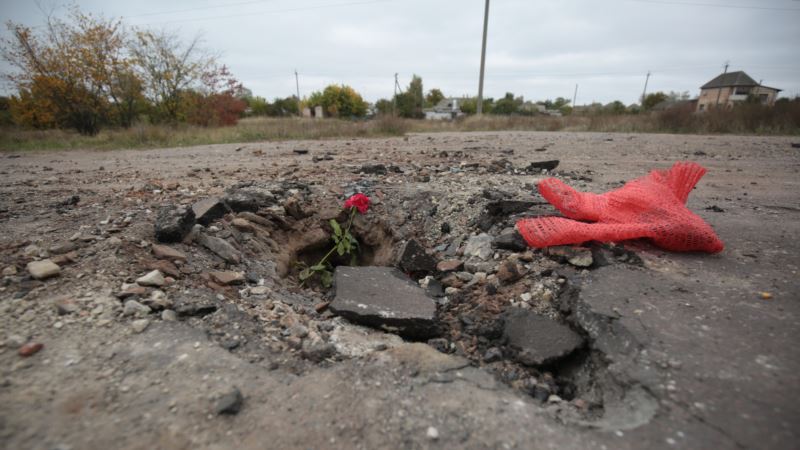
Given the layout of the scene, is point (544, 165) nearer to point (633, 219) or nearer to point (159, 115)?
point (633, 219)

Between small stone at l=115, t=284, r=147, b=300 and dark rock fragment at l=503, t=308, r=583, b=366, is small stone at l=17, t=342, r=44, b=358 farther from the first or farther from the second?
dark rock fragment at l=503, t=308, r=583, b=366

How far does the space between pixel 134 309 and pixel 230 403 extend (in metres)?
0.79

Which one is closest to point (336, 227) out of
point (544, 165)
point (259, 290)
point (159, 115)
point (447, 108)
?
point (259, 290)

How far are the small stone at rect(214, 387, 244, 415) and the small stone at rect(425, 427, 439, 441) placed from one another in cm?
60

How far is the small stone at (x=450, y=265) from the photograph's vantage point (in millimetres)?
2379

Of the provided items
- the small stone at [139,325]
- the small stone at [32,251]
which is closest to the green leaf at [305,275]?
the small stone at [139,325]

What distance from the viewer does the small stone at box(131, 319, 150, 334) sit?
56.8 inches

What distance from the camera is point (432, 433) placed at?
3.48ft

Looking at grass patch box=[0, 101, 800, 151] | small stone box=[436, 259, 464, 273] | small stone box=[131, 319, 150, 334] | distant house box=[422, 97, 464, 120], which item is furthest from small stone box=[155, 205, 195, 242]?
distant house box=[422, 97, 464, 120]

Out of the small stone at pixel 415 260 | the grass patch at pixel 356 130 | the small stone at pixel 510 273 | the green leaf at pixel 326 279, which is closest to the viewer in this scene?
the small stone at pixel 510 273

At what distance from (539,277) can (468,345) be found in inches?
23.4

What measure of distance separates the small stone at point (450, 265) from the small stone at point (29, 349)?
77.0 inches

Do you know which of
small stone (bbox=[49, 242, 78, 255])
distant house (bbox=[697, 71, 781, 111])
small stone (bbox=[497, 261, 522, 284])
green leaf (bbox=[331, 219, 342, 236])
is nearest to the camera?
small stone (bbox=[49, 242, 78, 255])

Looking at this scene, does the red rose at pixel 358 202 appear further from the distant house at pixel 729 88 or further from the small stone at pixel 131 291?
the distant house at pixel 729 88
